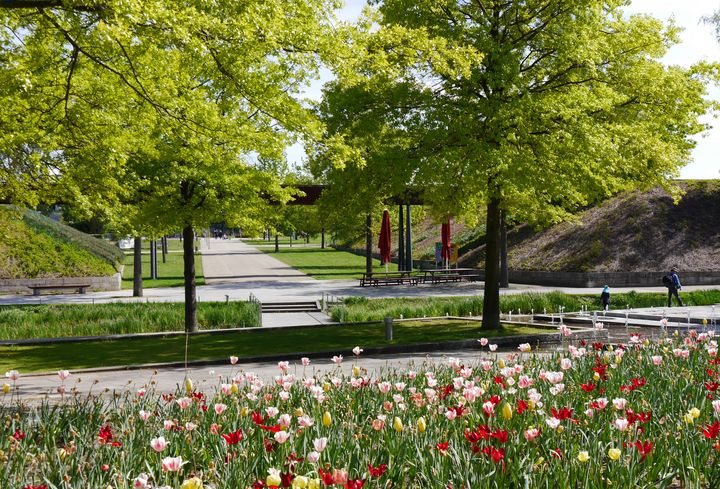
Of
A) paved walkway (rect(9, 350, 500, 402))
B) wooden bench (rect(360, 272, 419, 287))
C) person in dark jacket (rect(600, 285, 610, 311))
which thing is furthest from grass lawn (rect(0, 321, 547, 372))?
wooden bench (rect(360, 272, 419, 287))

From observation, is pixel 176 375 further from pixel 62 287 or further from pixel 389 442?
pixel 62 287

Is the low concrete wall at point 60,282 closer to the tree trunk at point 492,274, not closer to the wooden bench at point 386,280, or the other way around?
the wooden bench at point 386,280

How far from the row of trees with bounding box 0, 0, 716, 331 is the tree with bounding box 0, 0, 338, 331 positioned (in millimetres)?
54

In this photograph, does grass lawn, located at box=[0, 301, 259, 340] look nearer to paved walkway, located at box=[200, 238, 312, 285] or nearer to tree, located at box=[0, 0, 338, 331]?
tree, located at box=[0, 0, 338, 331]

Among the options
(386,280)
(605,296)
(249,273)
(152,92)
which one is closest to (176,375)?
(152,92)

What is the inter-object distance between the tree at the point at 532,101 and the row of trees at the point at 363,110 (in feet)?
0.17

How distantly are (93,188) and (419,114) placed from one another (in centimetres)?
818

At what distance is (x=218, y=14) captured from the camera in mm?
11383

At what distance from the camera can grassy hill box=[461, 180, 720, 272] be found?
37.0 meters

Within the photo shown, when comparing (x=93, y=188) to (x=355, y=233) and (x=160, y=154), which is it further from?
(x=355, y=233)

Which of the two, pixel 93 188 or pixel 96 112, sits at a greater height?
pixel 96 112

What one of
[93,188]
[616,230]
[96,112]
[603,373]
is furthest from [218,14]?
[616,230]

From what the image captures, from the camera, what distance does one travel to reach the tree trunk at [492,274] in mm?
19406

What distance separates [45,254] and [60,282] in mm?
3586
